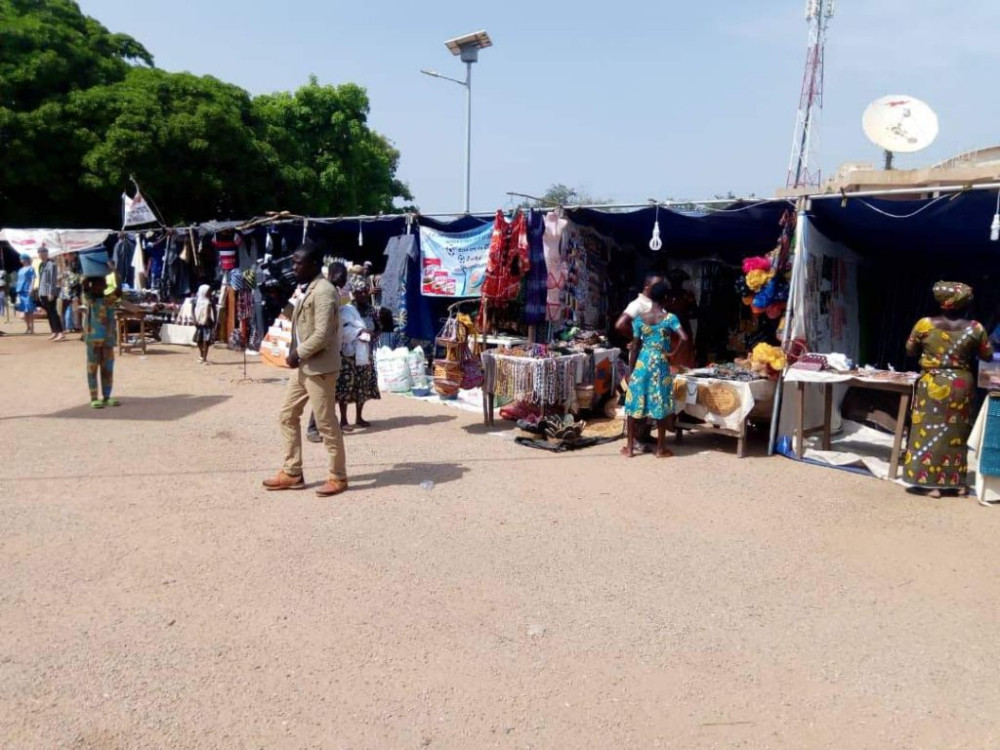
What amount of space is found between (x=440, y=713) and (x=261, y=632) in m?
1.09

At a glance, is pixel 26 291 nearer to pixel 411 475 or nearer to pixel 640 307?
pixel 411 475

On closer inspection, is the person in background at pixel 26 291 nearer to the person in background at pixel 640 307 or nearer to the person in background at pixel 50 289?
the person in background at pixel 50 289

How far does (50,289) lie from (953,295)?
15744mm

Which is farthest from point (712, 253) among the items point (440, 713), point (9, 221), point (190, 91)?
point (9, 221)

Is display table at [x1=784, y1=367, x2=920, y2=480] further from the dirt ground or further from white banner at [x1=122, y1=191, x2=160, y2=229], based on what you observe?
white banner at [x1=122, y1=191, x2=160, y2=229]

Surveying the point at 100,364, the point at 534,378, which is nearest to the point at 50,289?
the point at 100,364

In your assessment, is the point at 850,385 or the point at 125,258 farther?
the point at 125,258

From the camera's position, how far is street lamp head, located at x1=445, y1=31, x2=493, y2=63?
510 inches

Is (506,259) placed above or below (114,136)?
below

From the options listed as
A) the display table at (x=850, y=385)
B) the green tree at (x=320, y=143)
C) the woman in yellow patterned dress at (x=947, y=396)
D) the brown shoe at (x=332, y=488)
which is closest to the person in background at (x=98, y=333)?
the brown shoe at (x=332, y=488)

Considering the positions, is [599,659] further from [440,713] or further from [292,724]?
[292,724]

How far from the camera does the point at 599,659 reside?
343 cm

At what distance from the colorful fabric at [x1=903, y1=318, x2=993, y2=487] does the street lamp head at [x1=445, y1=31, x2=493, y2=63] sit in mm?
9422

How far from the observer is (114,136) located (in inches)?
744
